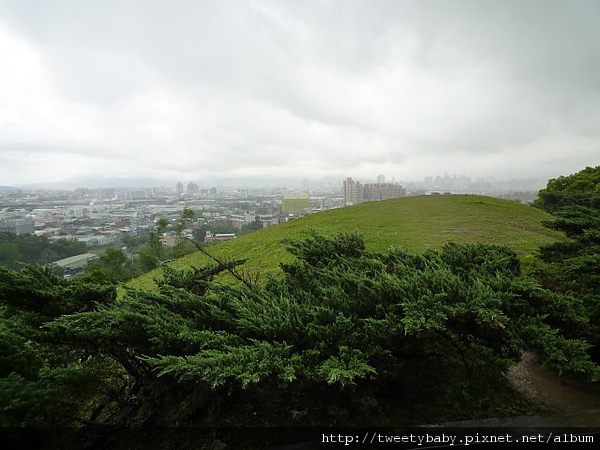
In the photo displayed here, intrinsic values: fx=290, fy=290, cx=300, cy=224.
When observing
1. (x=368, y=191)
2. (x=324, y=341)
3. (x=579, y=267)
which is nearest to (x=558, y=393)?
(x=579, y=267)

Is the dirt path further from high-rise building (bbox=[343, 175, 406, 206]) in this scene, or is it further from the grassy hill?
high-rise building (bbox=[343, 175, 406, 206])

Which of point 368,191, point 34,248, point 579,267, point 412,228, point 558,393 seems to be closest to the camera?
point 558,393

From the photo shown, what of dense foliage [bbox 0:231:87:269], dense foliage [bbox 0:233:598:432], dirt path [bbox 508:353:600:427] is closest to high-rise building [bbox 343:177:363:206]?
dense foliage [bbox 0:231:87:269]

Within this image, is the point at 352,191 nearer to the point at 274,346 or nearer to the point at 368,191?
the point at 368,191

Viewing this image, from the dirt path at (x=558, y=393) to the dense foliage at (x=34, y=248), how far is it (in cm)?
3044

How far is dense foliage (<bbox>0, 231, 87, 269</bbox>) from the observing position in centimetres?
2328

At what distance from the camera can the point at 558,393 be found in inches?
135

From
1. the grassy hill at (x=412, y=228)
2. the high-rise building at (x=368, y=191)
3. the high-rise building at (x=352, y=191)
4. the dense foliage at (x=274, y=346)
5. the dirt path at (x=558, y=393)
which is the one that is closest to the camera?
the dense foliage at (x=274, y=346)

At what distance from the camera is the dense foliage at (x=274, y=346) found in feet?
8.80

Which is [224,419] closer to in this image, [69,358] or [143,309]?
[143,309]

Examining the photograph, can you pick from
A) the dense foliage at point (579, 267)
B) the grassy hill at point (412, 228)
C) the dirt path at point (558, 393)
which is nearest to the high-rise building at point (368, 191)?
the grassy hill at point (412, 228)

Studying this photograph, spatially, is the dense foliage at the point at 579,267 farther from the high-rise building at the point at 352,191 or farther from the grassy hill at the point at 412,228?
the high-rise building at the point at 352,191

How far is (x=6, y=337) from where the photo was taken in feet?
9.23

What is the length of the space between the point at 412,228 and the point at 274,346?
11903mm
